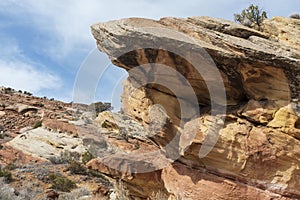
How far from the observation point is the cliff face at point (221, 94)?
21.9 ft

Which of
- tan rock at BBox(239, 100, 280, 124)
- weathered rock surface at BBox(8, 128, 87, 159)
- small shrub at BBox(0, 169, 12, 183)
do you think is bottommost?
tan rock at BBox(239, 100, 280, 124)

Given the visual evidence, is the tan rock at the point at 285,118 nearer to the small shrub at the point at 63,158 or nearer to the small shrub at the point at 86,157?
the small shrub at the point at 86,157

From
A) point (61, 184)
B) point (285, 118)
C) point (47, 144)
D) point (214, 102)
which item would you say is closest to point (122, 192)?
point (214, 102)

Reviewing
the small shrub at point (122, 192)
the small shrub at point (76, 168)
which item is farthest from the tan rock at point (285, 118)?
the small shrub at point (76, 168)

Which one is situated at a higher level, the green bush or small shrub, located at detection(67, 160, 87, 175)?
the green bush

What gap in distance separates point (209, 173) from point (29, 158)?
58.0 ft

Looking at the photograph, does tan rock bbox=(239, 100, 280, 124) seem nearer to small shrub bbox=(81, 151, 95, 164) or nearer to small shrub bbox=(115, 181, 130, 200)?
small shrub bbox=(115, 181, 130, 200)

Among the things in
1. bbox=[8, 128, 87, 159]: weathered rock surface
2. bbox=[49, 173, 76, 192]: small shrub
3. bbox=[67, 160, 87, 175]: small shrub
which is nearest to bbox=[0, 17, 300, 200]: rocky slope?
bbox=[49, 173, 76, 192]: small shrub

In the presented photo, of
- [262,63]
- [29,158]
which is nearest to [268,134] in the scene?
[262,63]

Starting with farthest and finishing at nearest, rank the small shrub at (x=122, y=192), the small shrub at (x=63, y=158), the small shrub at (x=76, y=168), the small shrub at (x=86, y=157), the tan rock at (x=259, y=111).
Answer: the small shrub at (x=63, y=158), the small shrub at (x=86, y=157), the small shrub at (x=76, y=168), the small shrub at (x=122, y=192), the tan rock at (x=259, y=111)

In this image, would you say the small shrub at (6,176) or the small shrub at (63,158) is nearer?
the small shrub at (6,176)

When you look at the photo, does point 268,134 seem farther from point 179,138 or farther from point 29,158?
point 29,158

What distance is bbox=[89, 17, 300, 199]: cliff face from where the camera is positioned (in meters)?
6.66

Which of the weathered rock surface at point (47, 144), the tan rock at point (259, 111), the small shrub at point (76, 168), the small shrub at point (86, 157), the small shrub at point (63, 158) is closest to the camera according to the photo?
the tan rock at point (259, 111)
